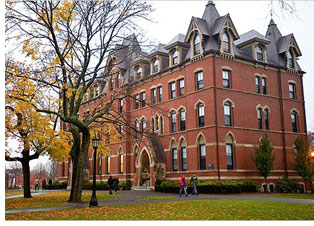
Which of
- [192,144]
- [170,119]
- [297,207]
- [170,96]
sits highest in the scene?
[170,96]

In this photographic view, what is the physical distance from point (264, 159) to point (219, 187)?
217 inches

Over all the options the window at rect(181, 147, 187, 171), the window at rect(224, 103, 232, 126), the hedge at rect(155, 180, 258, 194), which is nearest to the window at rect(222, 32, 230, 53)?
the window at rect(224, 103, 232, 126)

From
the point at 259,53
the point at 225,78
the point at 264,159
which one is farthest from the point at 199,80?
the point at 264,159

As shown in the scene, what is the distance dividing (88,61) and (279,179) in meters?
22.4

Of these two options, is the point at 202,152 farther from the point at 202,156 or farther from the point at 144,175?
the point at 144,175

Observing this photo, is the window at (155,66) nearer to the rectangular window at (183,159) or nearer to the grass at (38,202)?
the rectangular window at (183,159)

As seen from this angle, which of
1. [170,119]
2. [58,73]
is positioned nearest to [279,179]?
[170,119]

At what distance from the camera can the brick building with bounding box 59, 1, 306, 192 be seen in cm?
3200

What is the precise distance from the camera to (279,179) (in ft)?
113

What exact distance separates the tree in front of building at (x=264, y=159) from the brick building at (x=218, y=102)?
1221 millimetres

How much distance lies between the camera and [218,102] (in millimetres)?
31906

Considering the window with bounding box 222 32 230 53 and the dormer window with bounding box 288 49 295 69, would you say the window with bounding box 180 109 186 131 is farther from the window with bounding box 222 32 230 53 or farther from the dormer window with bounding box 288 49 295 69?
the dormer window with bounding box 288 49 295 69
